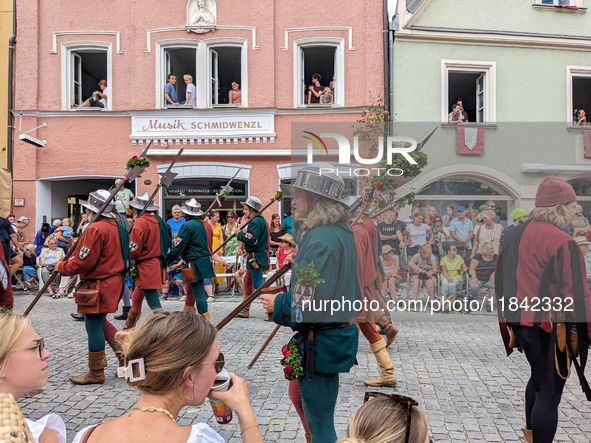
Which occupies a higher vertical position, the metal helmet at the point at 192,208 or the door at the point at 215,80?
the door at the point at 215,80

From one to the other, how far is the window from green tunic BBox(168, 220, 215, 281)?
24.1 feet

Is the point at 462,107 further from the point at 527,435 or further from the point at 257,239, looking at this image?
the point at 527,435

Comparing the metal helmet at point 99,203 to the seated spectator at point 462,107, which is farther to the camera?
the seated spectator at point 462,107

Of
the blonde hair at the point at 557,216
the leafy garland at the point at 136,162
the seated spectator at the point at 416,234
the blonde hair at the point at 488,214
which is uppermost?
the leafy garland at the point at 136,162

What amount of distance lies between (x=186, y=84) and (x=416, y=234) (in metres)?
11.3

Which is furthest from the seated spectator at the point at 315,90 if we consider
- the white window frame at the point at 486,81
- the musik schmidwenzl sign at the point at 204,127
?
the white window frame at the point at 486,81

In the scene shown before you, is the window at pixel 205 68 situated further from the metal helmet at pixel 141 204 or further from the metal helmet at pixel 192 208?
the metal helmet at pixel 141 204

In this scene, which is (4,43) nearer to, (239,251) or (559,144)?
(239,251)

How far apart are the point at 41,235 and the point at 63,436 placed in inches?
497

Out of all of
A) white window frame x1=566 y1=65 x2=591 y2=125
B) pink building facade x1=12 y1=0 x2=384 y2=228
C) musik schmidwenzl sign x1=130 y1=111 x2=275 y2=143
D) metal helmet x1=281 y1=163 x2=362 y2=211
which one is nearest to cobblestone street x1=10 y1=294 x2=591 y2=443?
metal helmet x1=281 y1=163 x2=362 y2=211

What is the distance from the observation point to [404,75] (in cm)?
1480

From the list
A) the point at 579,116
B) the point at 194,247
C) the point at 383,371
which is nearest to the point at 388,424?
the point at 383,371

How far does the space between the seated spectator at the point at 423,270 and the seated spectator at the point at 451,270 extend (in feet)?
0.37

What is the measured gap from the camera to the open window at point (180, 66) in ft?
50.4
